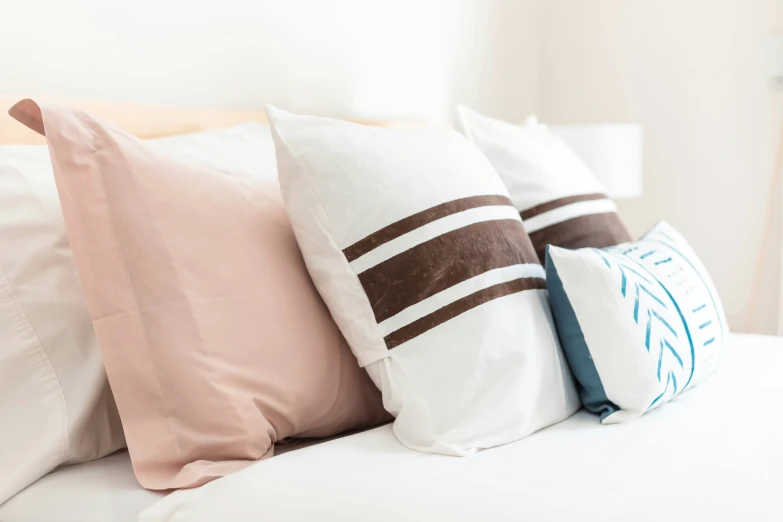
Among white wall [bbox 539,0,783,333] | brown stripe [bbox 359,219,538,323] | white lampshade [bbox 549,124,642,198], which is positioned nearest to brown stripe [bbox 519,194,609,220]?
brown stripe [bbox 359,219,538,323]

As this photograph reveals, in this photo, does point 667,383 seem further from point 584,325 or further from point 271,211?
point 271,211

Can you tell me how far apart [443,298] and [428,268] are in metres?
0.05

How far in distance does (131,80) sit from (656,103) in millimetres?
1954

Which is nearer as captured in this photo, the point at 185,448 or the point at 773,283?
the point at 185,448

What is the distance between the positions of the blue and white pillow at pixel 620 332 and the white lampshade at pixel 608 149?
4.14 feet

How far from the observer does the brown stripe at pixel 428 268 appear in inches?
40.3

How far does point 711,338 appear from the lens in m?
1.27

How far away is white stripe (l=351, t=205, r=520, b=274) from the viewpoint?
3.39 ft

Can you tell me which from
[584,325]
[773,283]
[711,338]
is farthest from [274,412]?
[773,283]

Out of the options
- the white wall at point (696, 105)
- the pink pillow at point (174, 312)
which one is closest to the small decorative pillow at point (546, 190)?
the pink pillow at point (174, 312)

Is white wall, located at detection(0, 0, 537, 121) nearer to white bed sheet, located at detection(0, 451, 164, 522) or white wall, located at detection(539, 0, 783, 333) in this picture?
white wall, located at detection(539, 0, 783, 333)

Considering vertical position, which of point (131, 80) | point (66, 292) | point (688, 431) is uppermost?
point (131, 80)

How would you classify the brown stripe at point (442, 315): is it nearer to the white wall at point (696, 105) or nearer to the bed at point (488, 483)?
the bed at point (488, 483)

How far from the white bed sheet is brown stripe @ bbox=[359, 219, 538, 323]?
0.37 meters
